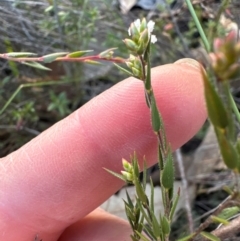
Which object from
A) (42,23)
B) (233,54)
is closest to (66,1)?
(42,23)

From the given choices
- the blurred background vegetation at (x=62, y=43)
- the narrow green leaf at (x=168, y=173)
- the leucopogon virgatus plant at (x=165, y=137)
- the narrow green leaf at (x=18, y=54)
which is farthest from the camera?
the blurred background vegetation at (x=62, y=43)

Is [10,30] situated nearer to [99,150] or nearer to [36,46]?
[36,46]

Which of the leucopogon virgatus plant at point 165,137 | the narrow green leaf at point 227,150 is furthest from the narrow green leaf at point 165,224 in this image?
the narrow green leaf at point 227,150

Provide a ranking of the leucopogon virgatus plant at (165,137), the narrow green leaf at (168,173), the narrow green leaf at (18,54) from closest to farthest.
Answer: the leucopogon virgatus plant at (165,137) < the narrow green leaf at (168,173) < the narrow green leaf at (18,54)

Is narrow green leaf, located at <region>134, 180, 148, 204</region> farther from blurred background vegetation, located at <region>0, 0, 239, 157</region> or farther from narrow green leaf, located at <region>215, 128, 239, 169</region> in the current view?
blurred background vegetation, located at <region>0, 0, 239, 157</region>

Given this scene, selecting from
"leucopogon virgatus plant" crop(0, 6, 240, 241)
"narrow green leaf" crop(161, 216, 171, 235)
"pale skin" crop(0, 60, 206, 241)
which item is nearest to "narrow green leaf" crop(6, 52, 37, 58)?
"pale skin" crop(0, 60, 206, 241)

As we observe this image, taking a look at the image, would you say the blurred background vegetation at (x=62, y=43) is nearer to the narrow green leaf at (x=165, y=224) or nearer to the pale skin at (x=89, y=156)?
A: the pale skin at (x=89, y=156)
